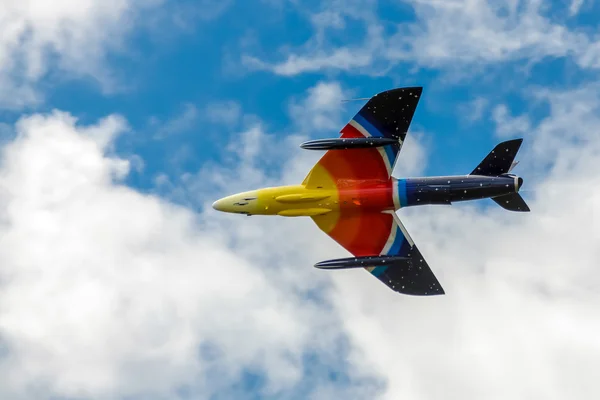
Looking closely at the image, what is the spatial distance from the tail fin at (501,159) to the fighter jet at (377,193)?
59 mm

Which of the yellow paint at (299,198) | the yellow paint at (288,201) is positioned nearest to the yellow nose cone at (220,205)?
the yellow paint at (288,201)

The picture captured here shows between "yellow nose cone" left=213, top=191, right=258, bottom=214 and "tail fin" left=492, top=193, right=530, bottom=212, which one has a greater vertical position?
"yellow nose cone" left=213, top=191, right=258, bottom=214

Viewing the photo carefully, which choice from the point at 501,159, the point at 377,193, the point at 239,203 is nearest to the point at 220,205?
the point at 239,203

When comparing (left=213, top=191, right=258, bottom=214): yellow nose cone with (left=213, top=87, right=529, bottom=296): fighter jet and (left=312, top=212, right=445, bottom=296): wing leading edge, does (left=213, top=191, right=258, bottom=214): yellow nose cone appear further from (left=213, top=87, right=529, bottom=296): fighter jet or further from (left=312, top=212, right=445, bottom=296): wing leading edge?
(left=312, top=212, right=445, bottom=296): wing leading edge

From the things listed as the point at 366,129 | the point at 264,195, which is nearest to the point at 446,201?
the point at 366,129

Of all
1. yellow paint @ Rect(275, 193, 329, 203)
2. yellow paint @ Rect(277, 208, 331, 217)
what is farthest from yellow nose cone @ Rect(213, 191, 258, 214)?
yellow paint @ Rect(277, 208, 331, 217)

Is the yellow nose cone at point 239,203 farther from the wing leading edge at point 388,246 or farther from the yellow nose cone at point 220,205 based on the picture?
the wing leading edge at point 388,246

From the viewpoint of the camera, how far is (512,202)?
66.0 metres

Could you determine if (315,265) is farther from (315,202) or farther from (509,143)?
(509,143)

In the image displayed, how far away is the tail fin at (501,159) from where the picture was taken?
6512 centimetres

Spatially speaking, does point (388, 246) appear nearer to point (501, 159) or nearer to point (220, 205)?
point (501, 159)

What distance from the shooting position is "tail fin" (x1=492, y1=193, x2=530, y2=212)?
6575cm

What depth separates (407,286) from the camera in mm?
67812

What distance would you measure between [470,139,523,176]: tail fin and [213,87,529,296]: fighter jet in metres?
0.06
